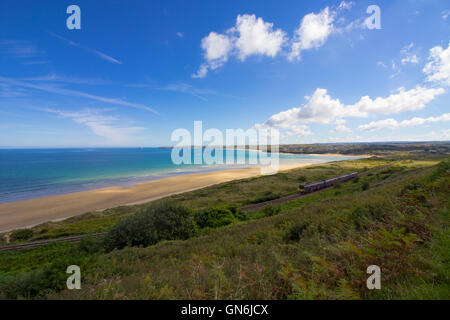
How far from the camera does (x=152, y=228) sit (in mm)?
11875

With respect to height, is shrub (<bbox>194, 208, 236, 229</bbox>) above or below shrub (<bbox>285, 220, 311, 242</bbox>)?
below

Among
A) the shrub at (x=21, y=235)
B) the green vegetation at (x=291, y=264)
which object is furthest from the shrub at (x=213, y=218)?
the shrub at (x=21, y=235)

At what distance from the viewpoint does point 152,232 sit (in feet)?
38.3

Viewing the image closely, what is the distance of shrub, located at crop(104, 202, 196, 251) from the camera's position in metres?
11.1

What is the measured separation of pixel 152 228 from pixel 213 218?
7296mm

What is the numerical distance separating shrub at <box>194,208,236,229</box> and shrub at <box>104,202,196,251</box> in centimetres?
361

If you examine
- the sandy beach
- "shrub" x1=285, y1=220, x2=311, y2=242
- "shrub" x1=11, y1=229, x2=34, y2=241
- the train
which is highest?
"shrub" x1=285, y1=220, x2=311, y2=242

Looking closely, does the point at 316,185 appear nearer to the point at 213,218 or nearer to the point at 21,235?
the point at 213,218

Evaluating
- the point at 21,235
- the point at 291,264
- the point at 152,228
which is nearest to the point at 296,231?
the point at 291,264

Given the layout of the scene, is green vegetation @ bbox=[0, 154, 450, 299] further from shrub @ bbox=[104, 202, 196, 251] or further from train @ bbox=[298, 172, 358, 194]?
train @ bbox=[298, 172, 358, 194]

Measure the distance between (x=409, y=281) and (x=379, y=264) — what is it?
40 cm

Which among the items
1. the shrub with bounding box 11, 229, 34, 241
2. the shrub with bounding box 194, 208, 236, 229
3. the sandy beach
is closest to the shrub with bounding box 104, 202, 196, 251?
the shrub with bounding box 194, 208, 236, 229
